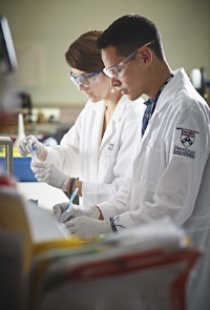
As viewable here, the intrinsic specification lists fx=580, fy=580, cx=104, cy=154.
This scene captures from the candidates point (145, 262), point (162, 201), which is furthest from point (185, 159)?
point (145, 262)

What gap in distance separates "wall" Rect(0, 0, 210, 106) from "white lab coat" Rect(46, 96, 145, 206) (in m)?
4.01

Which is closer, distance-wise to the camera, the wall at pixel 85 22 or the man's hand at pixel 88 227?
the man's hand at pixel 88 227

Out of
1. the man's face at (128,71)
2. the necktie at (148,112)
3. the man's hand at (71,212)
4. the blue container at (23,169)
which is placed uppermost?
the man's face at (128,71)

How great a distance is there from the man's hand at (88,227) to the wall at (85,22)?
16.7 feet

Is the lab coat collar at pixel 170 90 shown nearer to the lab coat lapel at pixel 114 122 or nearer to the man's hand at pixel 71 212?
the man's hand at pixel 71 212

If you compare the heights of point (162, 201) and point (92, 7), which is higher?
point (92, 7)

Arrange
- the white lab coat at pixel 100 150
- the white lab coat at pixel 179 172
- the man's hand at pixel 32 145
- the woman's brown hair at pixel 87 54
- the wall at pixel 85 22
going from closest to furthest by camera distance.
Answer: the white lab coat at pixel 179 172
the white lab coat at pixel 100 150
the woman's brown hair at pixel 87 54
the man's hand at pixel 32 145
the wall at pixel 85 22

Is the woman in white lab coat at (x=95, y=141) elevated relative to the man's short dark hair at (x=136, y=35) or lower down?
lower down

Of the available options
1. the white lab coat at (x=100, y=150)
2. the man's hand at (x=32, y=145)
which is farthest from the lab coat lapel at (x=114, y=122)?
the man's hand at (x=32, y=145)

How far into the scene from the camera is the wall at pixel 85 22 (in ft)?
22.8

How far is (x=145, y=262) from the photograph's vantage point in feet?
2.53

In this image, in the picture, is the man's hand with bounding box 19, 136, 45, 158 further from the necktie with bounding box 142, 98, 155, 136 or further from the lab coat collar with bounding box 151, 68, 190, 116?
the lab coat collar with bounding box 151, 68, 190, 116

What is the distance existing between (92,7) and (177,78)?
5155 mm

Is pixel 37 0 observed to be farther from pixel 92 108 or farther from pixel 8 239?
pixel 8 239
